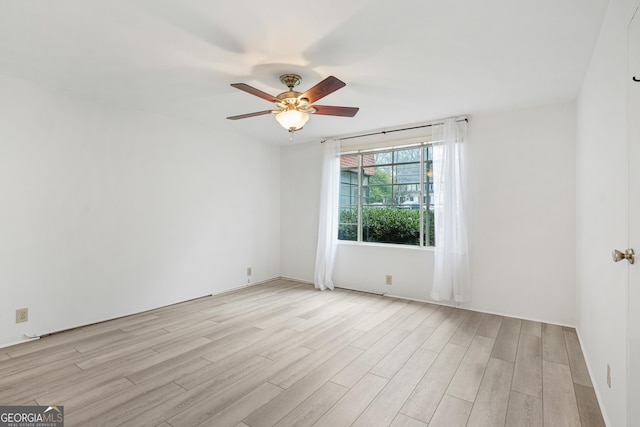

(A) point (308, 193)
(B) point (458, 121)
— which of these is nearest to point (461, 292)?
(B) point (458, 121)

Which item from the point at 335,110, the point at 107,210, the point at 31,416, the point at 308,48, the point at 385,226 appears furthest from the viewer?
the point at 385,226

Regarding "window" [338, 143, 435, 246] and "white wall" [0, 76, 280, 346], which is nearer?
"white wall" [0, 76, 280, 346]

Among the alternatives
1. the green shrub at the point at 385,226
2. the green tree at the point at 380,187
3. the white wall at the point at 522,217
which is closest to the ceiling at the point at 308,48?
the white wall at the point at 522,217

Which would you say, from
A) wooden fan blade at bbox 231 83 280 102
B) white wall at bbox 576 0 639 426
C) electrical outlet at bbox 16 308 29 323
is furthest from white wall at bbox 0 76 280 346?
white wall at bbox 576 0 639 426

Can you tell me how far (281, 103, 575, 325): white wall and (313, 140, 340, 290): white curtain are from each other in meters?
1.29

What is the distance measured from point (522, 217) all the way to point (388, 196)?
1752mm

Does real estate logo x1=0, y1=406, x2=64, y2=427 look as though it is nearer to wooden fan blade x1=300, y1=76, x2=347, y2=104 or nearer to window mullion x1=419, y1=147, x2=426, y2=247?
wooden fan blade x1=300, y1=76, x2=347, y2=104

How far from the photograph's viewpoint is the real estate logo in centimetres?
183

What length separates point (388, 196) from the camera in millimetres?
4680

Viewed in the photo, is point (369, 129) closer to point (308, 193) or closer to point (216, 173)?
point (308, 193)

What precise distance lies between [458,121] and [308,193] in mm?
2588

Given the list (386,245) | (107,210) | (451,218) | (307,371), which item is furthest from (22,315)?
(451,218)

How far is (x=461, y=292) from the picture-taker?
3.82m

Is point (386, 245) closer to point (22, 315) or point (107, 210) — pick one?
point (107, 210)
